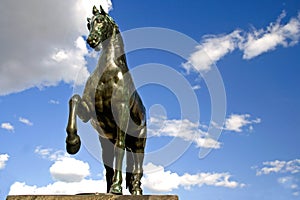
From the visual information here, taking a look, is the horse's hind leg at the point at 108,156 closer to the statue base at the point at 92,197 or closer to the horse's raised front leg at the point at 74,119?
the horse's raised front leg at the point at 74,119

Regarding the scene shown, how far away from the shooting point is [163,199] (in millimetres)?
6113

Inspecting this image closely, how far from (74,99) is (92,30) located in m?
1.28

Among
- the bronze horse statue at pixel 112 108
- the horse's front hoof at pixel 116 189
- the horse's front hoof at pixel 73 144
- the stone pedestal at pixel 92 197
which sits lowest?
the stone pedestal at pixel 92 197

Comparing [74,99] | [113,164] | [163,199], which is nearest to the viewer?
[163,199]

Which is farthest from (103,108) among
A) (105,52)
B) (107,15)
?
(107,15)

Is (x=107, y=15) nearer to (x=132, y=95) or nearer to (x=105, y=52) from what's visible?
(x=105, y=52)

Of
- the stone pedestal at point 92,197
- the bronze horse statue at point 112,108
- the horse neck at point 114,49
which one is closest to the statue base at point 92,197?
the stone pedestal at point 92,197

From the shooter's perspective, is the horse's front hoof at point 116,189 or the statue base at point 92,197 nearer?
the statue base at point 92,197

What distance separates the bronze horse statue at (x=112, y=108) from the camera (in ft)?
24.4

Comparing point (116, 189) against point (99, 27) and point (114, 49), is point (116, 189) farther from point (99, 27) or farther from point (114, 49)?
point (99, 27)

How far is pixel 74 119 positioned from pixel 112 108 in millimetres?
721

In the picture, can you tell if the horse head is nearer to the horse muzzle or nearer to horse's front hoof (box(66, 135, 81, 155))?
the horse muzzle

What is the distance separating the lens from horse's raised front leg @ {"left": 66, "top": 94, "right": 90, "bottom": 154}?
275 inches

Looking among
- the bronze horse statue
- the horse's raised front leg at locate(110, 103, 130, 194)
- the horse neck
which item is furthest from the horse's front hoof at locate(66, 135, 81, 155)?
the horse neck
